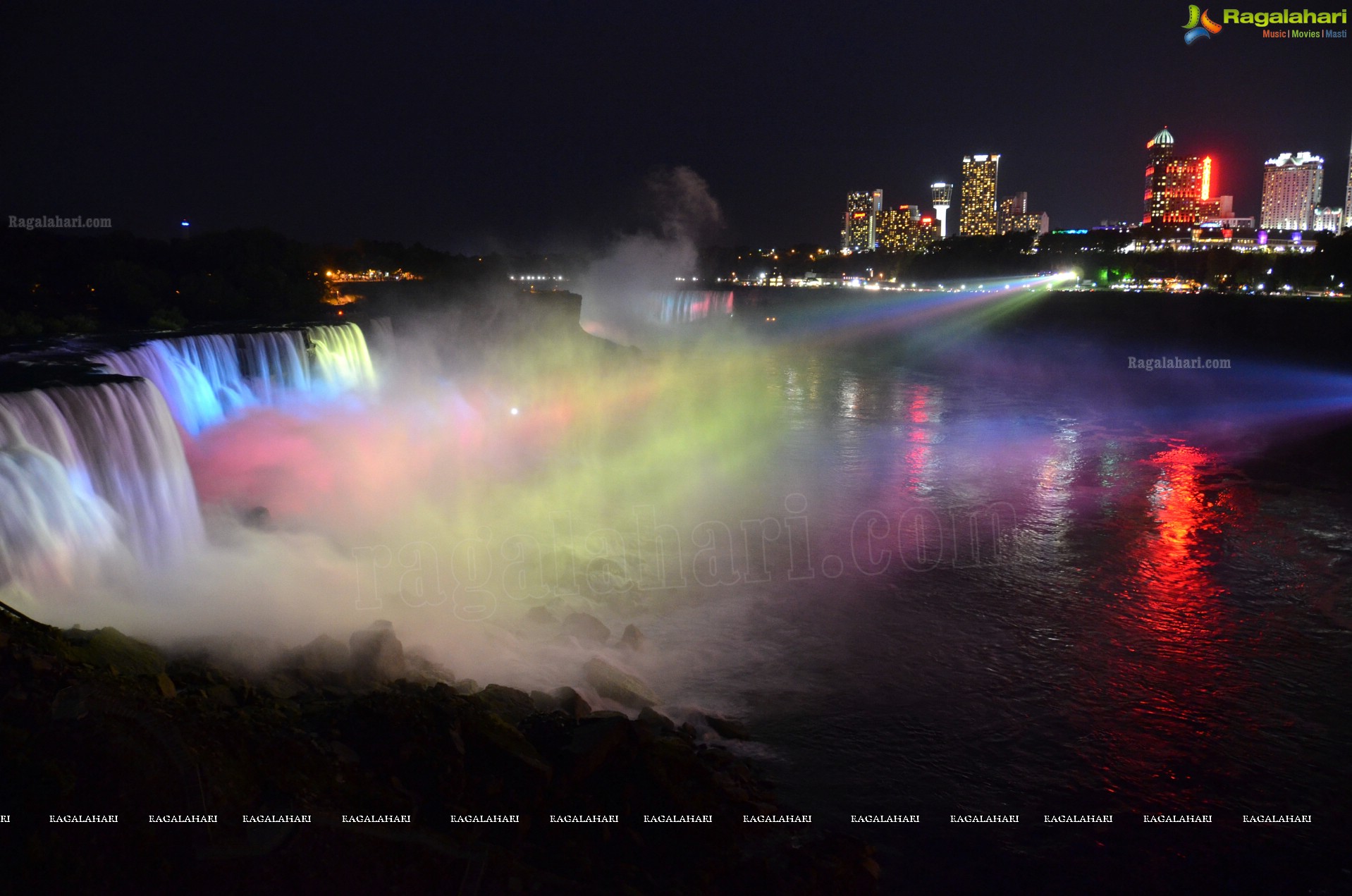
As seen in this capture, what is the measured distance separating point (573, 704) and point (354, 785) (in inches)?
104

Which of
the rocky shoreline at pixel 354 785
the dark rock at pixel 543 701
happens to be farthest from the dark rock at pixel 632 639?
the rocky shoreline at pixel 354 785

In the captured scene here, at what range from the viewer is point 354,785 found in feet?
18.3

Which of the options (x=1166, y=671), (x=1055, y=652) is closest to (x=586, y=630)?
(x=1055, y=652)

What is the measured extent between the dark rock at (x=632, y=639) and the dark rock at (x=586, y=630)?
207mm

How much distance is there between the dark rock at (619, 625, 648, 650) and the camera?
1046 centimetres

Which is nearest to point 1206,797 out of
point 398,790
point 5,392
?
point 398,790

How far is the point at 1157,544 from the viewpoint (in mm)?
15578

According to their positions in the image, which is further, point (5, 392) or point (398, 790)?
point (5, 392)

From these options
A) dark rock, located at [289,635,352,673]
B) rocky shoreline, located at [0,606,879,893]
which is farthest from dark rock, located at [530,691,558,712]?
dark rock, located at [289,635,352,673]

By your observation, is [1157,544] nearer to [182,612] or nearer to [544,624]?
[544,624]

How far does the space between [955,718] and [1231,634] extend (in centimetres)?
490

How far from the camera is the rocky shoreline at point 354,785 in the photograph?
4.59m

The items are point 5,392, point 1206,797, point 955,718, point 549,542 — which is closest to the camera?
point 1206,797

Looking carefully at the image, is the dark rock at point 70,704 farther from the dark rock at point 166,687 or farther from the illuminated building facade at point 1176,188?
Answer: the illuminated building facade at point 1176,188
